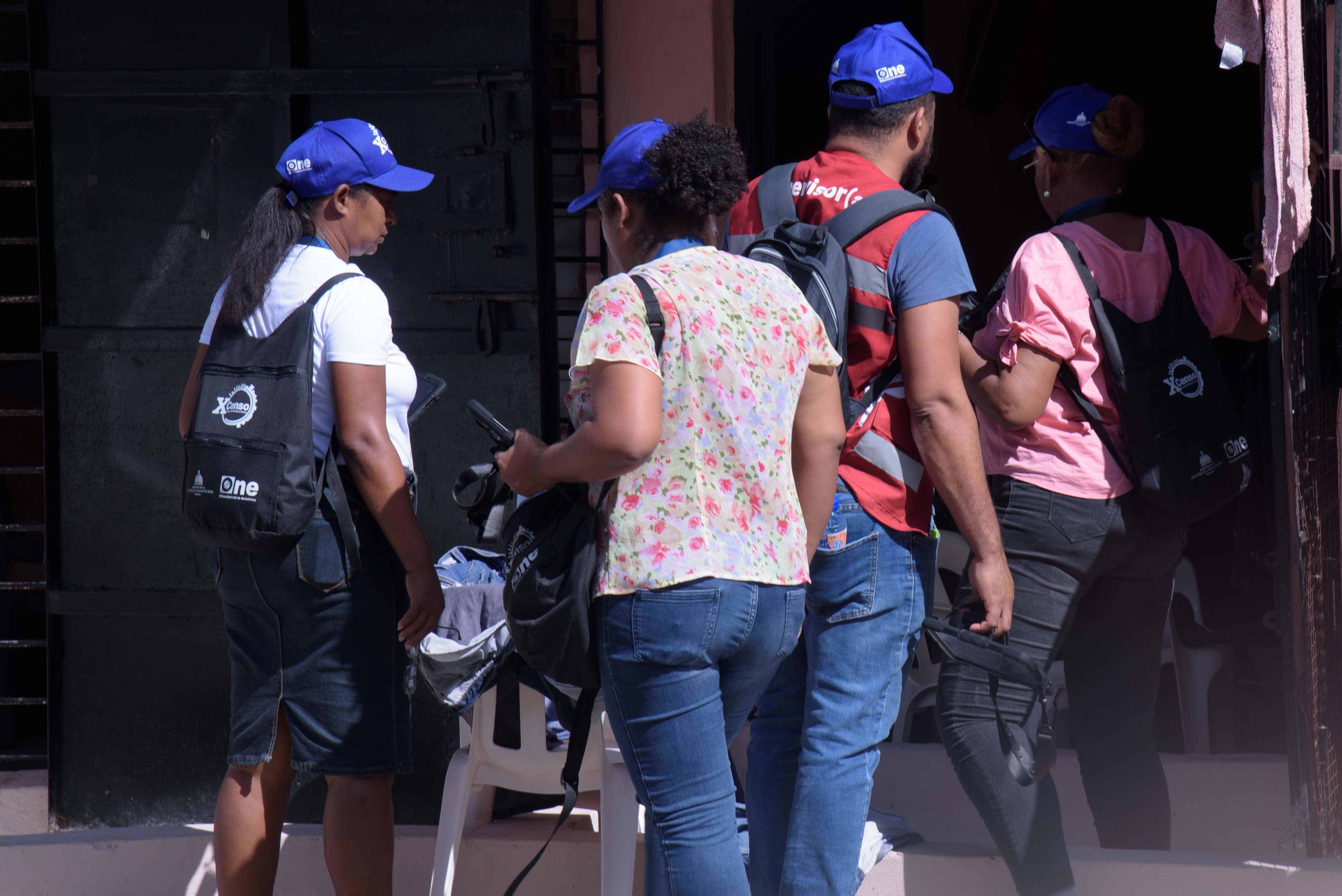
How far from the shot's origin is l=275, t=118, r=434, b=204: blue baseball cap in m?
2.45

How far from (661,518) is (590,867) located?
1476 millimetres

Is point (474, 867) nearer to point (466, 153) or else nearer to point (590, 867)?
point (590, 867)

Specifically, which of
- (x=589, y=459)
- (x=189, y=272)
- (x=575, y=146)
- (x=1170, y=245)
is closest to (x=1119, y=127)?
(x=1170, y=245)

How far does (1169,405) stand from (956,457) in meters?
0.62

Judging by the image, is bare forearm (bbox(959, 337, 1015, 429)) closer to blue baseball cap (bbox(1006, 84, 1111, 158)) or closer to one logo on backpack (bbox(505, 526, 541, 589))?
blue baseball cap (bbox(1006, 84, 1111, 158))

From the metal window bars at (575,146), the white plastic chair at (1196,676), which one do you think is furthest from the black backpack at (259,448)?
the white plastic chair at (1196,676)

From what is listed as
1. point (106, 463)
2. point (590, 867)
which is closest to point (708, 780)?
point (590, 867)

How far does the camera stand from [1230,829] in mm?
3432

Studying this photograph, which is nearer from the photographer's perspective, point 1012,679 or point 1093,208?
point 1012,679

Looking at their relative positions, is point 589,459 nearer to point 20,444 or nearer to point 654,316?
point 654,316

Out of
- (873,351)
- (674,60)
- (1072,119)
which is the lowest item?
(873,351)

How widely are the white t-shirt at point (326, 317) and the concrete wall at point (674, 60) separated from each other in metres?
1.81

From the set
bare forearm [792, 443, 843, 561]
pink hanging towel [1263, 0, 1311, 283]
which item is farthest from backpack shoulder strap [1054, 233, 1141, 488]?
bare forearm [792, 443, 843, 561]

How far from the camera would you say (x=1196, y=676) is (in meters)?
3.71
